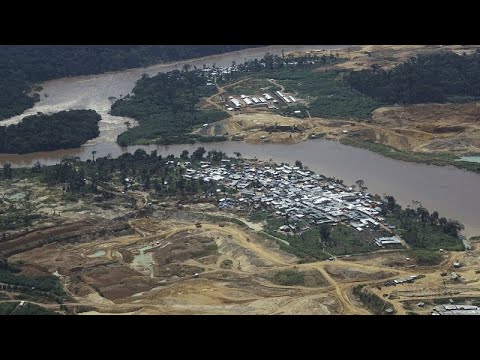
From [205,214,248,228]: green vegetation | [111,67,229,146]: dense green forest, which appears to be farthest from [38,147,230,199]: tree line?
[111,67,229,146]: dense green forest

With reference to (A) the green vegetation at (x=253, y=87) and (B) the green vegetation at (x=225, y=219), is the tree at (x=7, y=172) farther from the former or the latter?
(A) the green vegetation at (x=253, y=87)

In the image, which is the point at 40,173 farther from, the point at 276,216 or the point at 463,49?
the point at 463,49

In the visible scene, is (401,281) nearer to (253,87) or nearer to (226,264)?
(226,264)

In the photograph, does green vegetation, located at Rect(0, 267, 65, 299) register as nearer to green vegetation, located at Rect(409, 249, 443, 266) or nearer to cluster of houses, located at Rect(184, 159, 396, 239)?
cluster of houses, located at Rect(184, 159, 396, 239)

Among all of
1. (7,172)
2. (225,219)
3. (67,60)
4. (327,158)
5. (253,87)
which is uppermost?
(67,60)

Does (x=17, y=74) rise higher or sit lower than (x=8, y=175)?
higher

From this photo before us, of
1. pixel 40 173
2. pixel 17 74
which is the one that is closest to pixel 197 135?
pixel 40 173

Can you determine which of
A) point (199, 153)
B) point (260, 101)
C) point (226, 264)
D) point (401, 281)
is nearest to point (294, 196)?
point (226, 264)
